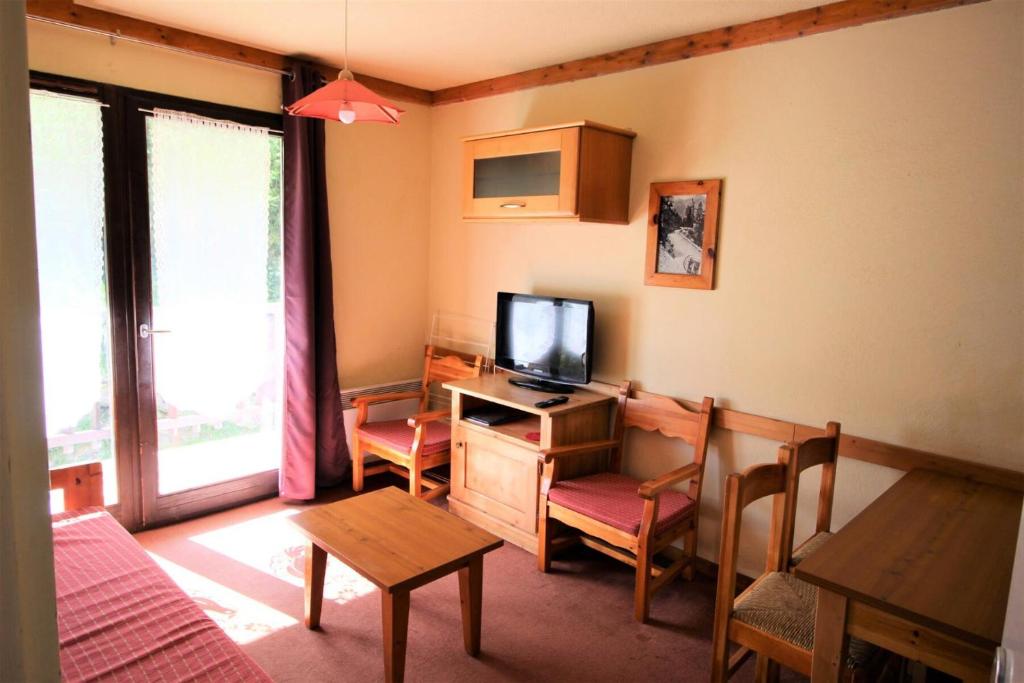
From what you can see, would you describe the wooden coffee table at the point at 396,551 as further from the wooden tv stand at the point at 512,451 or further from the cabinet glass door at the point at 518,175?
the cabinet glass door at the point at 518,175

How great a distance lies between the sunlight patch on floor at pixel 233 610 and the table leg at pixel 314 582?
0.36ft

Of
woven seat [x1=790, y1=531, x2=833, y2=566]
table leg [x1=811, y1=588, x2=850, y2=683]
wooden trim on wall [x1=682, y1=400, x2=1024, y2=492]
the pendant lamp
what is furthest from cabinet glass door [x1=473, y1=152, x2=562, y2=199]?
table leg [x1=811, y1=588, x2=850, y2=683]

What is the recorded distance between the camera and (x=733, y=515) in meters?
1.90

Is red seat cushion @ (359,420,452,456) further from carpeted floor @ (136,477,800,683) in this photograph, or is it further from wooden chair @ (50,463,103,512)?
wooden chair @ (50,463,103,512)

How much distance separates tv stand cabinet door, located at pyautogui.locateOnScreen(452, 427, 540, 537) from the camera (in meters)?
3.27

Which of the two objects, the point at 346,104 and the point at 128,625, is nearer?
the point at 128,625

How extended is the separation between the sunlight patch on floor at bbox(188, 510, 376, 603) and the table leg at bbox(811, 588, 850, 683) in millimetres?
1889

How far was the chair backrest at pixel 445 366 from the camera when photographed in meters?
4.11

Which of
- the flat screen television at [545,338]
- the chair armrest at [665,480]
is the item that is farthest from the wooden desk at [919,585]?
the flat screen television at [545,338]

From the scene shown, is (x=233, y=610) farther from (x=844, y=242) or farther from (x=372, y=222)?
(x=844, y=242)

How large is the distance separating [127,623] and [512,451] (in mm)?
1843

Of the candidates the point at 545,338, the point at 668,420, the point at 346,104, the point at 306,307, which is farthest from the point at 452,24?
the point at 668,420

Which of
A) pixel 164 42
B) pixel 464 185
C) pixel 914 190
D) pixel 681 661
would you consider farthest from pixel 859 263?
pixel 164 42

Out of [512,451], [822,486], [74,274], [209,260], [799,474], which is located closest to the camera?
[799,474]
